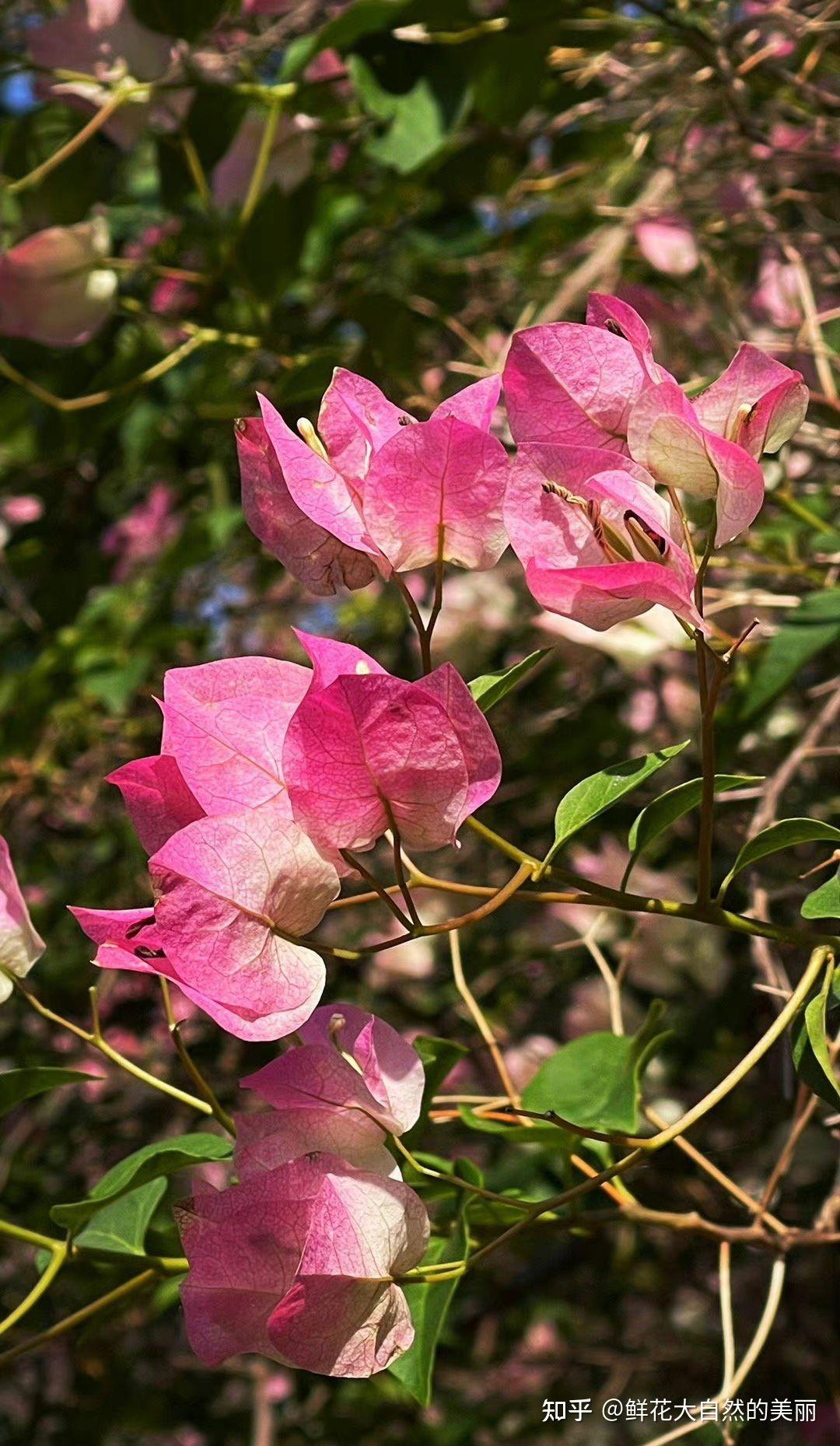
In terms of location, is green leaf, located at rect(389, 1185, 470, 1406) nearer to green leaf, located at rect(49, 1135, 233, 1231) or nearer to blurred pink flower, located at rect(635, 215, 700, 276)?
green leaf, located at rect(49, 1135, 233, 1231)

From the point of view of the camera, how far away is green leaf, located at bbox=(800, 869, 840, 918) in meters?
0.40

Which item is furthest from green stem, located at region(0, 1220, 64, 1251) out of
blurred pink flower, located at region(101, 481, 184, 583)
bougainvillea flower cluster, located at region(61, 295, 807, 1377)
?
blurred pink flower, located at region(101, 481, 184, 583)

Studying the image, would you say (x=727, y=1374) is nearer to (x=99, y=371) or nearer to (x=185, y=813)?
(x=185, y=813)

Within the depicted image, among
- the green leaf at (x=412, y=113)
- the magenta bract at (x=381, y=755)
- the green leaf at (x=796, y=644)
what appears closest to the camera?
the magenta bract at (x=381, y=755)

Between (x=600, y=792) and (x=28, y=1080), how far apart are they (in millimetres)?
224

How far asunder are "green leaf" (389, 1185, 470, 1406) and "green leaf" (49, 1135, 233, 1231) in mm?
80

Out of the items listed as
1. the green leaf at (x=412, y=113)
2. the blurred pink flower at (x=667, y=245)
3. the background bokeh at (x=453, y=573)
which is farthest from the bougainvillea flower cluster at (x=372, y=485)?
the blurred pink flower at (x=667, y=245)

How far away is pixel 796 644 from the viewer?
767mm

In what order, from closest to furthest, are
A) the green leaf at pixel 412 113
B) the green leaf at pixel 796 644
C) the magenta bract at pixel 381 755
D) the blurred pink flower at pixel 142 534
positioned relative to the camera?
the magenta bract at pixel 381 755 < the green leaf at pixel 796 644 < the green leaf at pixel 412 113 < the blurred pink flower at pixel 142 534

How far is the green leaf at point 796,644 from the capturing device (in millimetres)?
757

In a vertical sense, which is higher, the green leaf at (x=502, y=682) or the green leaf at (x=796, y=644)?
the green leaf at (x=502, y=682)

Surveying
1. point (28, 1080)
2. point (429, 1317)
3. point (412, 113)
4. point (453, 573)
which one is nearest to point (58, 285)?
point (412, 113)

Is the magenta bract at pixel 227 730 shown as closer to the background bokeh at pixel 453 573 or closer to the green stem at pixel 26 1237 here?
the green stem at pixel 26 1237

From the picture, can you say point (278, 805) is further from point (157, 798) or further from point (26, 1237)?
point (26, 1237)
